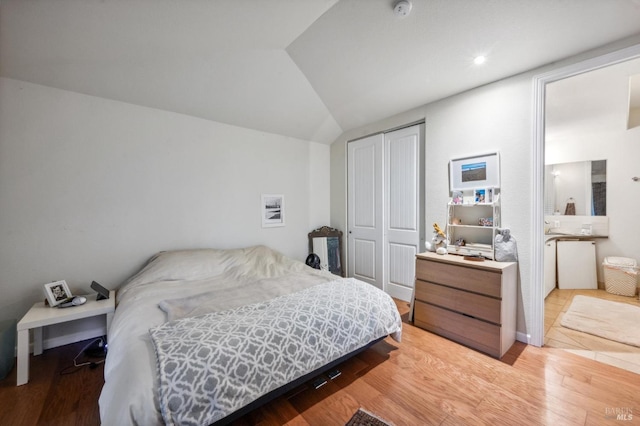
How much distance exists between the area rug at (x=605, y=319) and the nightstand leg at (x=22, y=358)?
15.2 ft

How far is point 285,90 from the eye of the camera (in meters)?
2.80

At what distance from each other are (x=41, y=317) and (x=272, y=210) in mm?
2338

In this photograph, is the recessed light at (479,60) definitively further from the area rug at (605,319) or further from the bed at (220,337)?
the area rug at (605,319)

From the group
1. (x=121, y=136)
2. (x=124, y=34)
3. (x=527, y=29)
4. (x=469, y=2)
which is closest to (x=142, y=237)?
(x=121, y=136)

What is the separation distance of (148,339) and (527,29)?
3218 millimetres

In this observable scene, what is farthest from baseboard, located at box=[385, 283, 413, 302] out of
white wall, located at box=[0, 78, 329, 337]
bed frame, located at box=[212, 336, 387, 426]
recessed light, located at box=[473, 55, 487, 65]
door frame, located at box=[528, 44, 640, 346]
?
recessed light, located at box=[473, 55, 487, 65]

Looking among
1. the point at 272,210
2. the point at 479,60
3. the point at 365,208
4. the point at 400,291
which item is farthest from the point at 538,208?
the point at 272,210

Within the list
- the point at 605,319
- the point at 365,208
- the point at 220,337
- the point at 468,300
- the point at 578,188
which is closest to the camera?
the point at 220,337

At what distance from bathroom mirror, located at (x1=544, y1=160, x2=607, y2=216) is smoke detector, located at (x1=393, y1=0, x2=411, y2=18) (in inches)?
125

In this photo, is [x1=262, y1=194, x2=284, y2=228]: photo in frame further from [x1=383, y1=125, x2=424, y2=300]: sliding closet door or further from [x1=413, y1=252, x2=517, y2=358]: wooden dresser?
[x1=413, y1=252, x2=517, y2=358]: wooden dresser

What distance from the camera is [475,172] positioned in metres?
2.45

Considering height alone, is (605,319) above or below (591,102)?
below

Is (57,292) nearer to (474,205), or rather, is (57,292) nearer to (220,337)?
(220,337)

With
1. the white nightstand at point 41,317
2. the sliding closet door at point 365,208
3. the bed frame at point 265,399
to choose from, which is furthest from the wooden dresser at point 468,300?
the white nightstand at point 41,317
